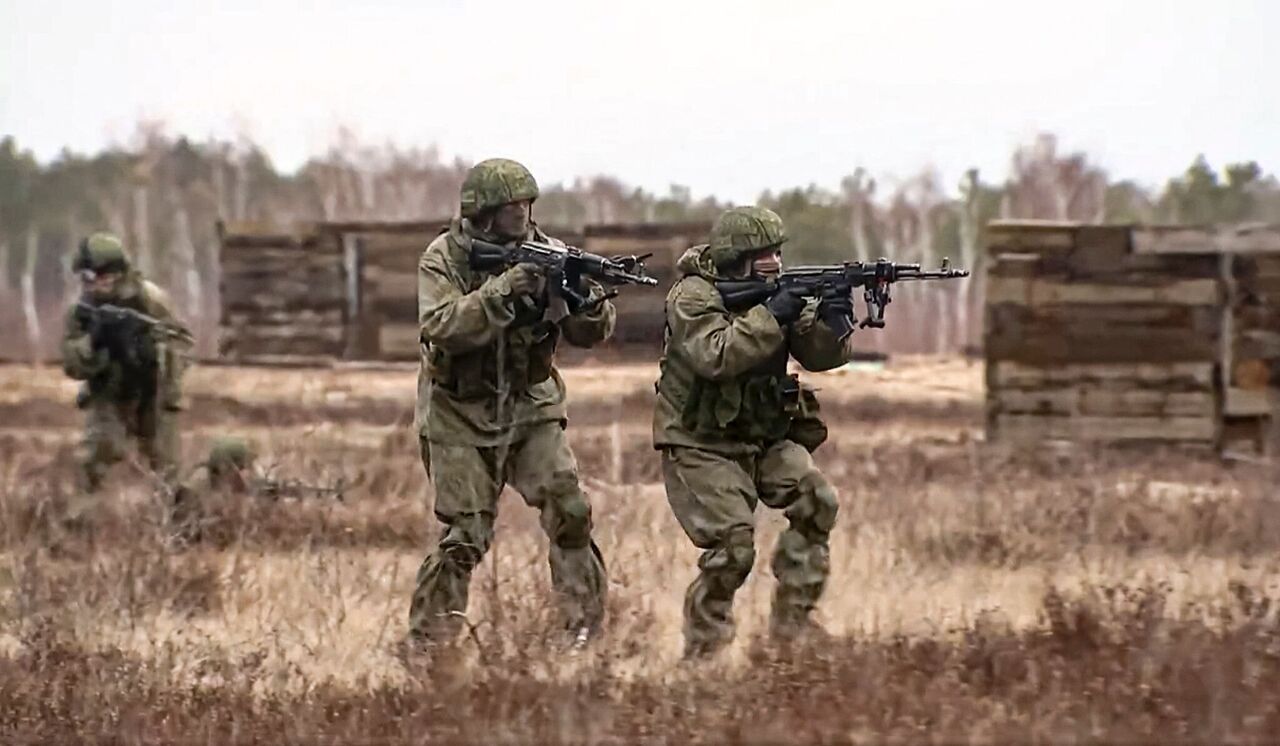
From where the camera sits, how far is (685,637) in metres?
7.16

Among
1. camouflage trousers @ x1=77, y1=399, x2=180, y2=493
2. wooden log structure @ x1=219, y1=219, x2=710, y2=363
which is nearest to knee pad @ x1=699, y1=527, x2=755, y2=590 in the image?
camouflage trousers @ x1=77, y1=399, x2=180, y2=493

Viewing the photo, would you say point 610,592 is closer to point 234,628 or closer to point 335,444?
point 234,628

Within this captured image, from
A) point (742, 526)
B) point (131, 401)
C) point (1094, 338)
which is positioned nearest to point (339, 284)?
point (1094, 338)

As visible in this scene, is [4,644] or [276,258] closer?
[4,644]

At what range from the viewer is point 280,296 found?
2148 centimetres

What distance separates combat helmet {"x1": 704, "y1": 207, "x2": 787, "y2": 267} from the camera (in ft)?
23.5

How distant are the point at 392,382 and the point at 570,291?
1204 cm

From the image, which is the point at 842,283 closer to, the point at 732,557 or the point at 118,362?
the point at 732,557

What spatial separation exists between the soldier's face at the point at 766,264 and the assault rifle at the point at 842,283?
2.3 inches

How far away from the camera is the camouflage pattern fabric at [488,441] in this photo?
7.25 meters

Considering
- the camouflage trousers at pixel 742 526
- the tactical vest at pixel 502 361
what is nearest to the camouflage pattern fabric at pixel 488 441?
the tactical vest at pixel 502 361

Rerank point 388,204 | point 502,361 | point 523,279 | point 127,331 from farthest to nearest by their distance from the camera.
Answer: point 388,204 < point 127,331 < point 502,361 < point 523,279

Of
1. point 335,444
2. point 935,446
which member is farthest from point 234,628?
point 935,446

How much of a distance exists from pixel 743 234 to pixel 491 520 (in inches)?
61.3
